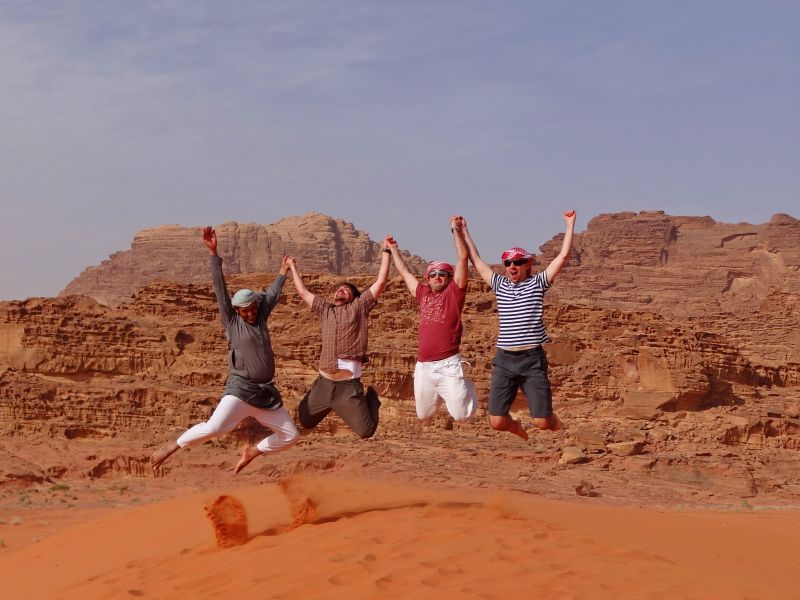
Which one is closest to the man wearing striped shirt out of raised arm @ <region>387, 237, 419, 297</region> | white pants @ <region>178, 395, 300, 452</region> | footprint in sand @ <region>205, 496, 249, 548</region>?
raised arm @ <region>387, 237, 419, 297</region>

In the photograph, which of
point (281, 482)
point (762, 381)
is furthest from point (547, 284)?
point (762, 381)

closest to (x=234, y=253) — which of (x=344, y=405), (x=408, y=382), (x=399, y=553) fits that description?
(x=408, y=382)

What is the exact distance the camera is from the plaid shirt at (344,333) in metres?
8.97

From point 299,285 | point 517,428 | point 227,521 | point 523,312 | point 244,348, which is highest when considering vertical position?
point 299,285

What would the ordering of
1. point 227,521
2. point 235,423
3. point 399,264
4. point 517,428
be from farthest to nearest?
point 399,264
point 517,428
point 235,423
point 227,521

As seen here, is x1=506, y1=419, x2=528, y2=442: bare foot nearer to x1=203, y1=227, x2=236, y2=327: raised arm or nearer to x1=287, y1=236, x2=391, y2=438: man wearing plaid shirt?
x1=287, y1=236, x2=391, y2=438: man wearing plaid shirt

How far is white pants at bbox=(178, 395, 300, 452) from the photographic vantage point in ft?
27.3

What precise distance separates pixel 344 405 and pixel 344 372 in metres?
→ 0.30

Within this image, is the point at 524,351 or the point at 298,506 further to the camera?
the point at 524,351

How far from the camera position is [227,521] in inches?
313

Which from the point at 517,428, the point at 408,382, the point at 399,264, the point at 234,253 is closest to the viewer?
the point at 517,428

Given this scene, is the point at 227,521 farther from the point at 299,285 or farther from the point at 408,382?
the point at 408,382

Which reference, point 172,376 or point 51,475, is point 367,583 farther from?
point 172,376

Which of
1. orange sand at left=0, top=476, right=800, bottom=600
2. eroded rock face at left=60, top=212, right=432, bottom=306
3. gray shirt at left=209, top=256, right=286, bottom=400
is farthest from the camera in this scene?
eroded rock face at left=60, top=212, right=432, bottom=306
